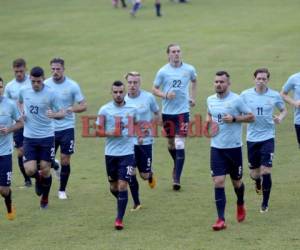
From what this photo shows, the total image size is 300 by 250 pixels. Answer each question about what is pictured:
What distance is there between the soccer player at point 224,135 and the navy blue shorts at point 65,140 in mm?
3196

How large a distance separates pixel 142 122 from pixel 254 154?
2.01 m

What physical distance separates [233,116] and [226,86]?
19.1 inches

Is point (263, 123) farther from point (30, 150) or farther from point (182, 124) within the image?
point (30, 150)

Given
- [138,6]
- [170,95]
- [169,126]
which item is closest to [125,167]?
[170,95]

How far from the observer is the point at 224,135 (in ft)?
44.9

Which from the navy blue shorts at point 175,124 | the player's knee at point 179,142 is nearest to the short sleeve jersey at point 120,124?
the player's knee at point 179,142

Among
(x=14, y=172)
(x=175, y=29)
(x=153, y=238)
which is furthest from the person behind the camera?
(x=175, y=29)

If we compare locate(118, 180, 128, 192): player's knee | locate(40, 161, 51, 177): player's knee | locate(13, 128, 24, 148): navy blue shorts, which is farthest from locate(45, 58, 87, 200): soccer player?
locate(118, 180, 128, 192): player's knee

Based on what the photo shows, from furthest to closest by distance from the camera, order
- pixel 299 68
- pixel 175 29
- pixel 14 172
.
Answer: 1. pixel 175 29
2. pixel 299 68
3. pixel 14 172

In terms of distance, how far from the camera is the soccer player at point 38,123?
1489cm

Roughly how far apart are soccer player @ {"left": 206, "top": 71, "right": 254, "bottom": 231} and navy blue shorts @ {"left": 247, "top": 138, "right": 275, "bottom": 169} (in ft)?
2.83

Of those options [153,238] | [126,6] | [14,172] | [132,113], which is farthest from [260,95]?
[126,6]

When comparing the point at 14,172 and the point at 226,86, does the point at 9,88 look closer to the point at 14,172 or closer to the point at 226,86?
the point at 14,172

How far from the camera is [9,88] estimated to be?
16719 millimetres
